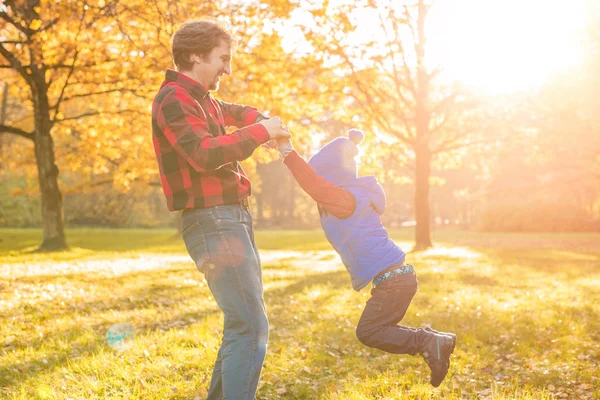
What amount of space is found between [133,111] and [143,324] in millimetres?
10581

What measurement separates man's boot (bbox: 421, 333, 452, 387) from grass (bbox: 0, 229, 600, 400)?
1.05 m

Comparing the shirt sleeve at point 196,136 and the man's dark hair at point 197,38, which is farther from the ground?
the man's dark hair at point 197,38

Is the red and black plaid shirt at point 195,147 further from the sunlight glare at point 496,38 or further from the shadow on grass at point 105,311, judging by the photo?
the sunlight glare at point 496,38

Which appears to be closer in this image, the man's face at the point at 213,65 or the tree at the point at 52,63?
the man's face at the point at 213,65

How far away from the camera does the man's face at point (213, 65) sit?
3031 mm

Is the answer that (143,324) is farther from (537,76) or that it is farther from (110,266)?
(537,76)

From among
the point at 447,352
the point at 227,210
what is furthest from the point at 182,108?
the point at 447,352

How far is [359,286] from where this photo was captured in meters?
3.59

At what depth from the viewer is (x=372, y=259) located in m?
3.56

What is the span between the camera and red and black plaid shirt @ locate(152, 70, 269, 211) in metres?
2.77

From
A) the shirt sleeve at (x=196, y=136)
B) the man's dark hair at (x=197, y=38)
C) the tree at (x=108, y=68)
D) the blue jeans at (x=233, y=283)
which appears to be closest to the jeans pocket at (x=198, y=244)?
the blue jeans at (x=233, y=283)

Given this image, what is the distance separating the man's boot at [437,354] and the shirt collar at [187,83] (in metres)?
2.08

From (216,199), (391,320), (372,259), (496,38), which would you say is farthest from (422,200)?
(216,199)

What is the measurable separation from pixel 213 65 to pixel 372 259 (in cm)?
152
